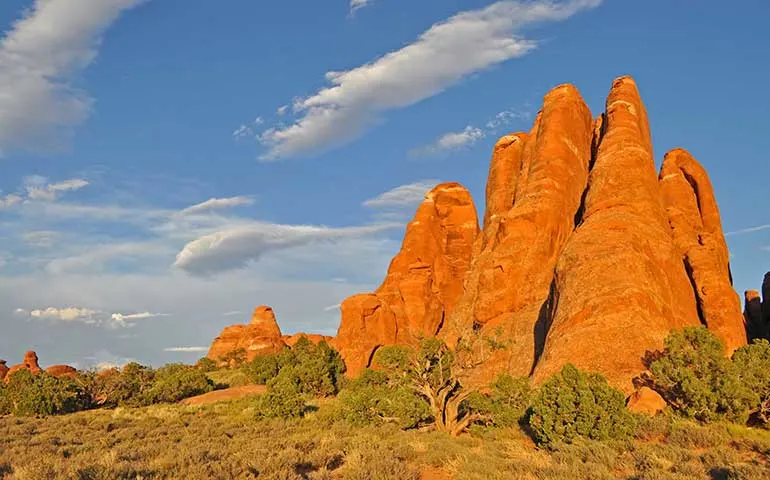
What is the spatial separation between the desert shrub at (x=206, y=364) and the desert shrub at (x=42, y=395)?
39.7 metres

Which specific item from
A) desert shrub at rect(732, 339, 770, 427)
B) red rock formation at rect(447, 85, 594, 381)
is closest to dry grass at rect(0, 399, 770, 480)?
desert shrub at rect(732, 339, 770, 427)

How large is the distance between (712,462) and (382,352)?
13651mm

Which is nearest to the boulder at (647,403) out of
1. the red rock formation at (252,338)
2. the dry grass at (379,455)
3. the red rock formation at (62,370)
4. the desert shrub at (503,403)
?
the dry grass at (379,455)

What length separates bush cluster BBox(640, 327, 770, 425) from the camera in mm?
19109

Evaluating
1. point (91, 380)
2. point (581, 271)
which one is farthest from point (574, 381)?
point (91, 380)

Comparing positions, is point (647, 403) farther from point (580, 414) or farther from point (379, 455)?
point (379, 455)

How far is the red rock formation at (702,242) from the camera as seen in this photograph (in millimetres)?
36844

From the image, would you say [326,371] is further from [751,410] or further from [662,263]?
[751,410]

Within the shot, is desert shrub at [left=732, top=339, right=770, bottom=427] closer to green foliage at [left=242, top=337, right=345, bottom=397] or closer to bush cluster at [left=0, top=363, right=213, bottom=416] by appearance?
green foliage at [left=242, top=337, right=345, bottom=397]

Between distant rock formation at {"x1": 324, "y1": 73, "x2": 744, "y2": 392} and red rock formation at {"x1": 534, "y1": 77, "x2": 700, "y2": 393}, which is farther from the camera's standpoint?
distant rock formation at {"x1": 324, "y1": 73, "x2": 744, "y2": 392}

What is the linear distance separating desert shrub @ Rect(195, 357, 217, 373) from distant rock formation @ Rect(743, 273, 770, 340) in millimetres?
74384

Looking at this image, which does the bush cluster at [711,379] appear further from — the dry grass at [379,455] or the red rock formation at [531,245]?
the red rock formation at [531,245]

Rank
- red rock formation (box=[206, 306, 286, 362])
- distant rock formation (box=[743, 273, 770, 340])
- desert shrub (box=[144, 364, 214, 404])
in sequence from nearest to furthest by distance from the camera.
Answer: desert shrub (box=[144, 364, 214, 404]), distant rock formation (box=[743, 273, 770, 340]), red rock formation (box=[206, 306, 286, 362])

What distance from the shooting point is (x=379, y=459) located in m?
14.1
